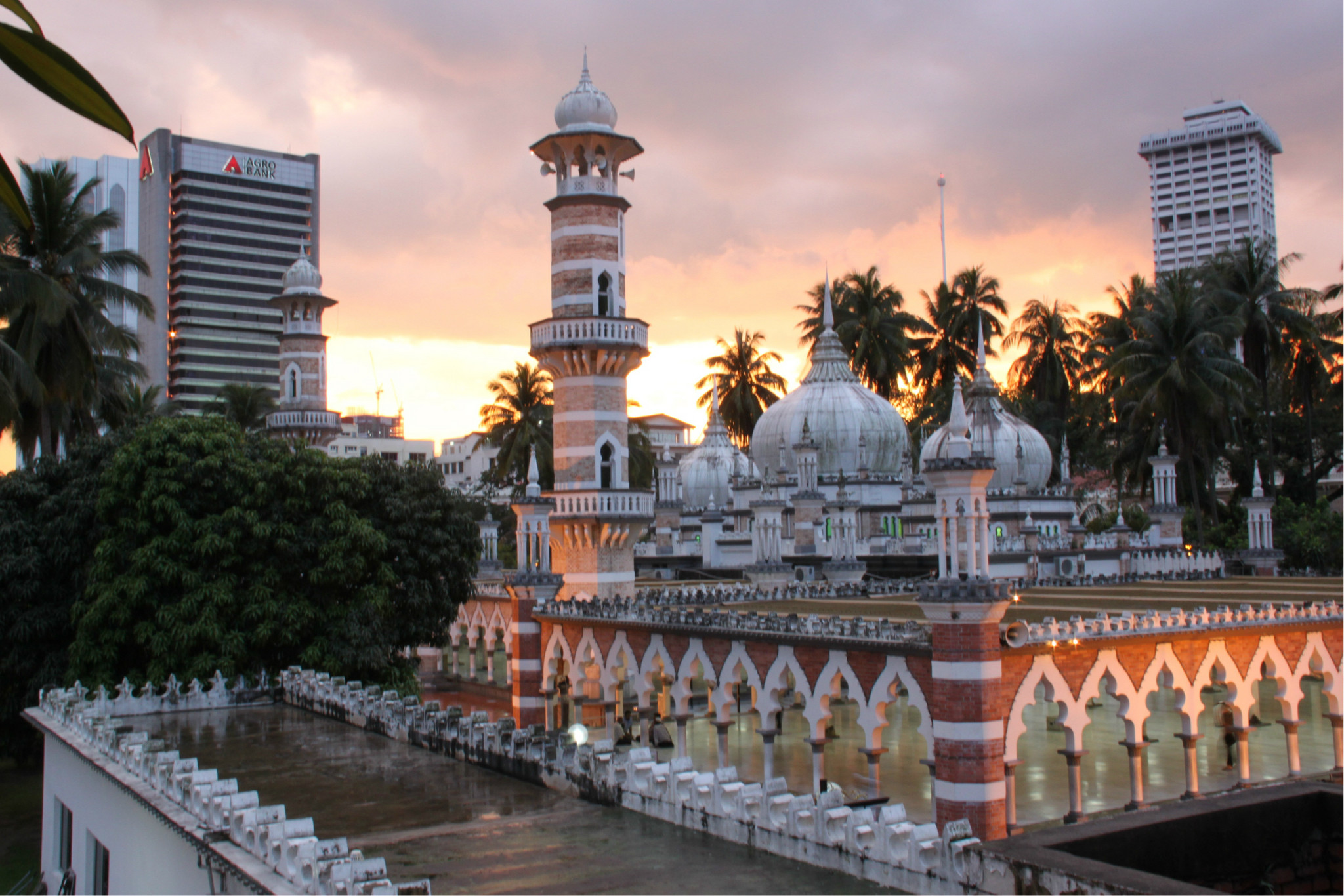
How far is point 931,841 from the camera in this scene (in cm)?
969

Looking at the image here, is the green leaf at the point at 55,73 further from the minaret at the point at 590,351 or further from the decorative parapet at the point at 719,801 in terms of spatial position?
the minaret at the point at 590,351

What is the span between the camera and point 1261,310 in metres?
53.0

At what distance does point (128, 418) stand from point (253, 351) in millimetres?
106818

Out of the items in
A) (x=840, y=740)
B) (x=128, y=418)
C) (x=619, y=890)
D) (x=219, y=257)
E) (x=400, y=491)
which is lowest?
(x=840, y=740)

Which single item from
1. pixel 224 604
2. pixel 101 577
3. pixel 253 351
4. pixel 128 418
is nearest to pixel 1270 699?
pixel 224 604

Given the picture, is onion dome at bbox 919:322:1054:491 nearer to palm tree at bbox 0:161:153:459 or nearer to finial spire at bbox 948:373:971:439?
finial spire at bbox 948:373:971:439

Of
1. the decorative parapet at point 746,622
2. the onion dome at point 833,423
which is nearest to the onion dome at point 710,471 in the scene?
the onion dome at point 833,423

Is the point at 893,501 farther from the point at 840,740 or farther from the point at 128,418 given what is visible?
the point at 128,418

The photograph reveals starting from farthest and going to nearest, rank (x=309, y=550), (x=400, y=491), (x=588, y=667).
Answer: (x=588, y=667) → (x=400, y=491) → (x=309, y=550)

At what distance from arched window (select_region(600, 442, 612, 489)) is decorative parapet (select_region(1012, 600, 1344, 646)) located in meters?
16.6

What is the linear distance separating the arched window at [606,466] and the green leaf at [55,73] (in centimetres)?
3330

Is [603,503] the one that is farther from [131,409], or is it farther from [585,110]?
[131,409]

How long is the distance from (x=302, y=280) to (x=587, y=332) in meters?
23.8

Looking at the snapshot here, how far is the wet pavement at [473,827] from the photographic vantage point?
10.2m
